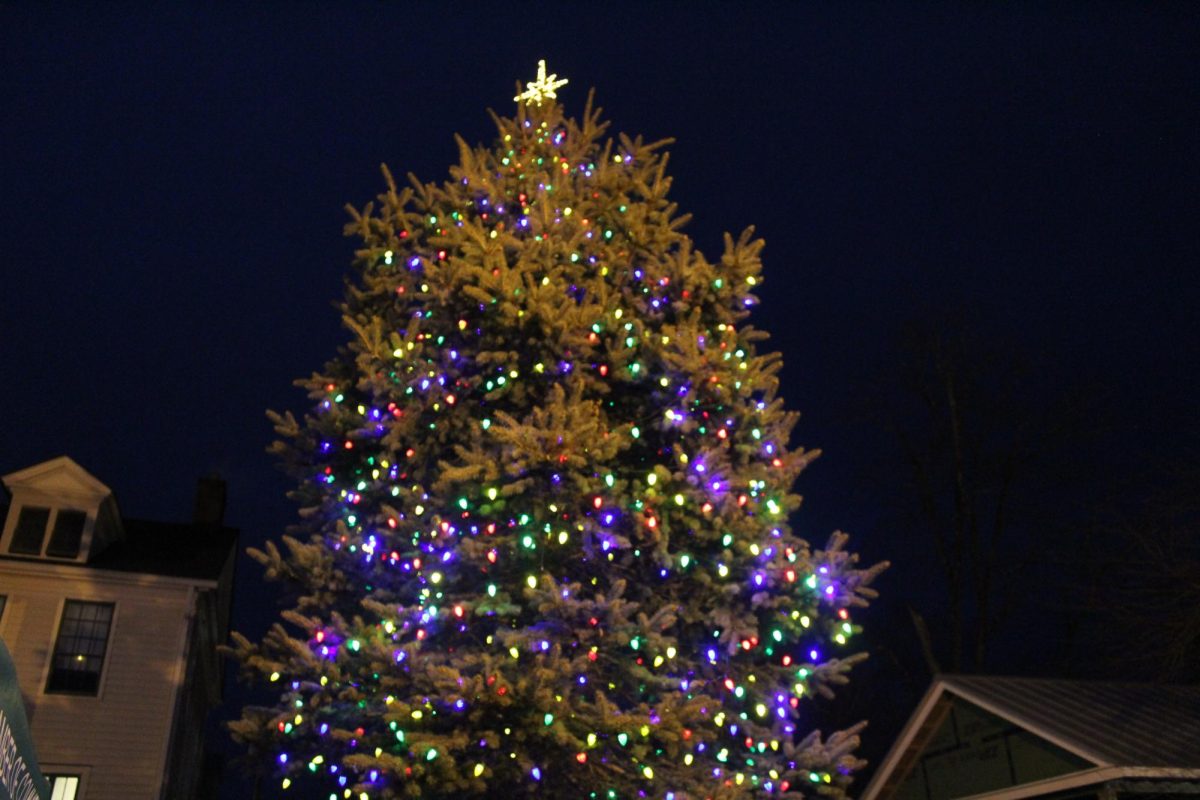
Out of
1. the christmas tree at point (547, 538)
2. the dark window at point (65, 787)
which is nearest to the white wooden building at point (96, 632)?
the dark window at point (65, 787)

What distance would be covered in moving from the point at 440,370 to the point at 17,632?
11.3 meters

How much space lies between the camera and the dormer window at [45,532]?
1753cm

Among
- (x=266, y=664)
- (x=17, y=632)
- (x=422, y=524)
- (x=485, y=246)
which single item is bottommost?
(x=266, y=664)

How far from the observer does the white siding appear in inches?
634

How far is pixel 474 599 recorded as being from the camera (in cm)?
926

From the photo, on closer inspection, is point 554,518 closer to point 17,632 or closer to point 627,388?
point 627,388

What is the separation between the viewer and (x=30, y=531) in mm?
17703

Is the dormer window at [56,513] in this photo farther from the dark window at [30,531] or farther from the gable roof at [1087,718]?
the gable roof at [1087,718]

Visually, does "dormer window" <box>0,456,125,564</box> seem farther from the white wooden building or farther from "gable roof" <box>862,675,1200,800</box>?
"gable roof" <box>862,675,1200,800</box>

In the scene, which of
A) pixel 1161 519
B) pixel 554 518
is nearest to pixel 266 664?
pixel 554 518

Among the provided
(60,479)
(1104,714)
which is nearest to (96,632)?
(60,479)

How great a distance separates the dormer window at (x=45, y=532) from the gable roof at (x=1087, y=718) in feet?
47.3

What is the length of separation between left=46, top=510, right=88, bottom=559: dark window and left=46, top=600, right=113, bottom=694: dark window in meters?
0.94

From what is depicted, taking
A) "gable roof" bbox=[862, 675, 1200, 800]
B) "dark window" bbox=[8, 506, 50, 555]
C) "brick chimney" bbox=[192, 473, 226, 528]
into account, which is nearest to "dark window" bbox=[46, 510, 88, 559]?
"dark window" bbox=[8, 506, 50, 555]
